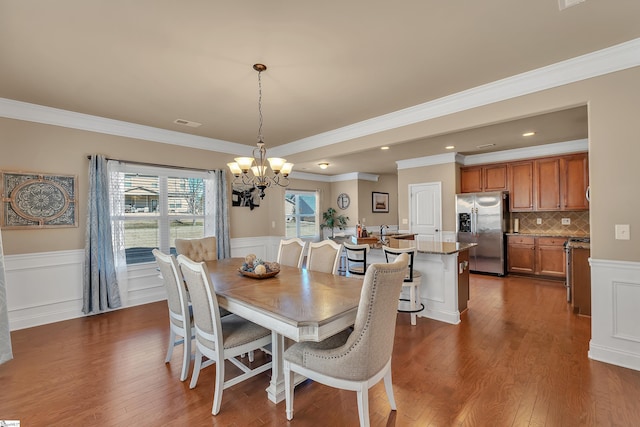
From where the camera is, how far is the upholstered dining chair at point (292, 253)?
342 centimetres

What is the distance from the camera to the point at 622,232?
2.40m

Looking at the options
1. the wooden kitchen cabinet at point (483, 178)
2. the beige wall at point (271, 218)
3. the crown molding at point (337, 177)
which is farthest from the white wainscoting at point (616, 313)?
the crown molding at point (337, 177)

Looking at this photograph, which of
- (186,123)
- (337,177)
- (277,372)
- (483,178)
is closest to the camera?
(277,372)

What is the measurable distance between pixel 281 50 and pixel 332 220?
6.59 meters

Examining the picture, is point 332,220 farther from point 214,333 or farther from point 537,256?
point 214,333

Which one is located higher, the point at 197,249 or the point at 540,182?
the point at 540,182

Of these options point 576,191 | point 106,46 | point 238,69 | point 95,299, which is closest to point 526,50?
point 238,69

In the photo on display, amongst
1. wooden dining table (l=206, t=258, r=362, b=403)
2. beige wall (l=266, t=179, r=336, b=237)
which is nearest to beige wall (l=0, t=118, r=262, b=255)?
beige wall (l=266, t=179, r=336, b=237)

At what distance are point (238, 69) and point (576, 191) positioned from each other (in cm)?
593

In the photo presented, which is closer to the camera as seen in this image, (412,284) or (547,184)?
(412,284)

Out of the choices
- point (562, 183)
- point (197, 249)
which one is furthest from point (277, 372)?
point (562, 183)

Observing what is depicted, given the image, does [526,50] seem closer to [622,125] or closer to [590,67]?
[590,67]

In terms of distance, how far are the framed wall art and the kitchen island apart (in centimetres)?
442

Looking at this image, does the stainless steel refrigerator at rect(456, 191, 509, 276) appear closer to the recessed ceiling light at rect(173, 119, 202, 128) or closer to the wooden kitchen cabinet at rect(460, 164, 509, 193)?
the wooden kitchen cabinet at rect(460, 164, 509, 193)
